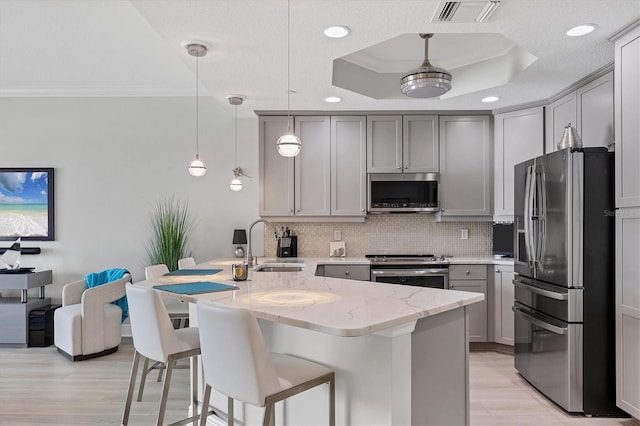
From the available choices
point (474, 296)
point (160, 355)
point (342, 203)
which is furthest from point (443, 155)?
point (160, 355)

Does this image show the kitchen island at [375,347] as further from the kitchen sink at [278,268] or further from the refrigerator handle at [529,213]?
the kitchen sink at [278,268]

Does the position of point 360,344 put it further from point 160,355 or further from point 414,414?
point 160,355

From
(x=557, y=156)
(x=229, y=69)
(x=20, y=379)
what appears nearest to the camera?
(x=557, y=156)

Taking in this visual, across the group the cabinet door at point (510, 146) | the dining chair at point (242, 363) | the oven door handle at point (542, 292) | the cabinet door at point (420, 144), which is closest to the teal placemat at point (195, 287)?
the dining chair at point (242, 363)

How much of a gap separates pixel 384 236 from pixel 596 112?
2.46 m

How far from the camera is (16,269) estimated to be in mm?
4781

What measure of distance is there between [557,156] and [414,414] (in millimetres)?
2121

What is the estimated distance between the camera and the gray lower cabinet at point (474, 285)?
4.46 metres

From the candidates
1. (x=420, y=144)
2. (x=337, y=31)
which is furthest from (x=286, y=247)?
(x=337, y=31)

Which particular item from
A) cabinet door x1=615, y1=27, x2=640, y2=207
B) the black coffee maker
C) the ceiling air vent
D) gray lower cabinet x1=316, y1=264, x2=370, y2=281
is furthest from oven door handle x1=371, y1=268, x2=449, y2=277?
the ceiling air vent

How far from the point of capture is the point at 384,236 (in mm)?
5176

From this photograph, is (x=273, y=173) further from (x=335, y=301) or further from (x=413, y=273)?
(x=335, y=301)

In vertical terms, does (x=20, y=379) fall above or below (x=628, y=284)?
below

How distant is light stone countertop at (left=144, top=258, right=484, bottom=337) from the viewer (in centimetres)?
167
